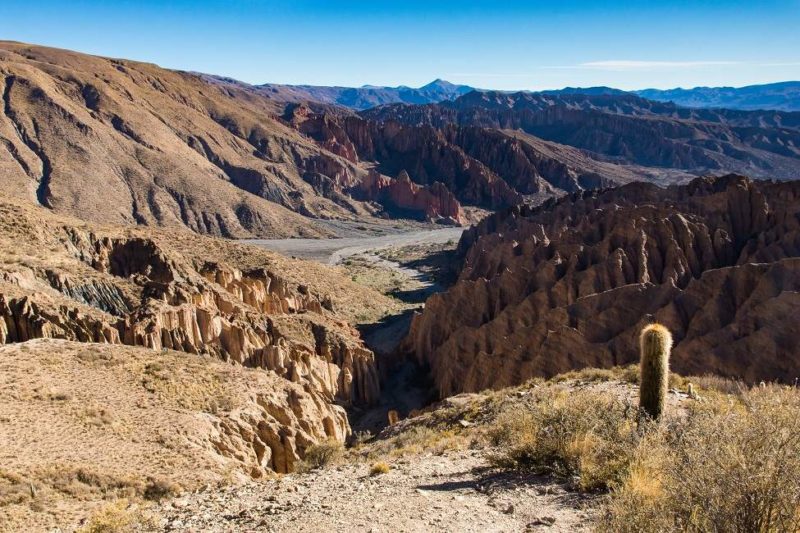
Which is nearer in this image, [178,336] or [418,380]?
[178,336]

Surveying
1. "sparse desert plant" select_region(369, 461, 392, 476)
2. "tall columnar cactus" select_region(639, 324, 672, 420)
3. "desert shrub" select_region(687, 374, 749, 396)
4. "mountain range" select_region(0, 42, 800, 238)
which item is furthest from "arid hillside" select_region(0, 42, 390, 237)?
"tall columnar cactus" select_region(639, 324, 672, 420)

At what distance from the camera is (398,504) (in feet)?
36.8

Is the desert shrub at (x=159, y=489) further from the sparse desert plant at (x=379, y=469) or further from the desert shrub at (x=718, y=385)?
the desert shrub at (x=718, y=385)

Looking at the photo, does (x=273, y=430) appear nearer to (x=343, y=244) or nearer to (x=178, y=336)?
(x=178, y=336)

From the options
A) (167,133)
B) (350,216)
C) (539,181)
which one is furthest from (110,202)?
(539,181)

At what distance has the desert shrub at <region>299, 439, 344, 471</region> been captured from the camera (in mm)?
17828

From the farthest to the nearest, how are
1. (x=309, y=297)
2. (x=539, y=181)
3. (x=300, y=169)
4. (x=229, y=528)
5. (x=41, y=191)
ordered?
(x=539, y=181) → (x=300, y=169) → (x=41, y=191) → (x=309, y=297) → (x=229, y=528)

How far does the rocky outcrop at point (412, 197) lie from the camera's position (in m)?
147

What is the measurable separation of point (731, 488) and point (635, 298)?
25.2m

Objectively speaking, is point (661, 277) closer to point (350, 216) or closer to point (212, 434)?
point (212, 434)


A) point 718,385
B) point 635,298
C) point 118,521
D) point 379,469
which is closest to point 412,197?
point 635,298

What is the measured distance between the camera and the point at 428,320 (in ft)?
137

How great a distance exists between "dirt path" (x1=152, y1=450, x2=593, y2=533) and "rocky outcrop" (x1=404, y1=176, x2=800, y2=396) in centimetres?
1580

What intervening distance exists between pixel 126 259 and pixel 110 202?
65983 mm
